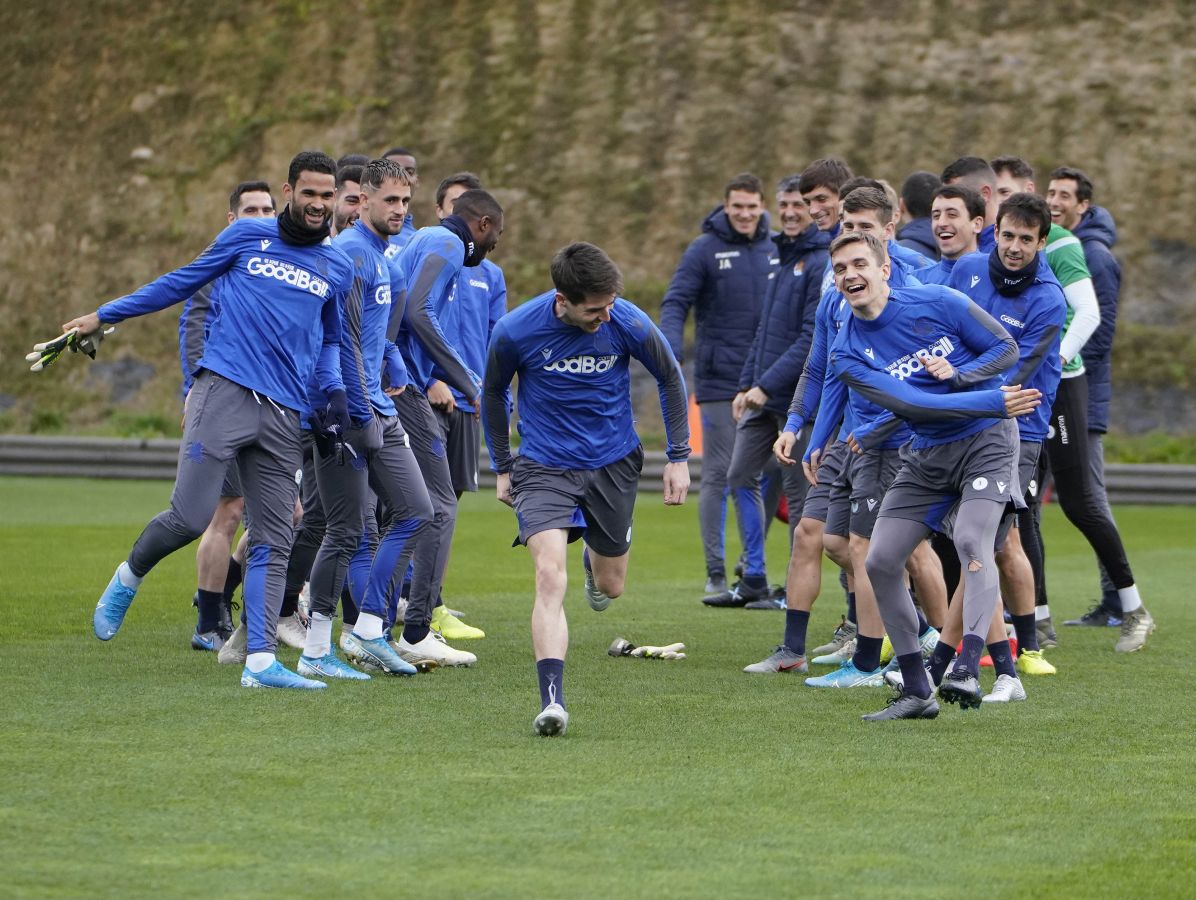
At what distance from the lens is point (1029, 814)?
5.44 metres

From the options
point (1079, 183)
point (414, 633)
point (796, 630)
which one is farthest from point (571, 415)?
point (1079, 183)

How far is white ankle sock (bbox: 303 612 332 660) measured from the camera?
804 centimetres

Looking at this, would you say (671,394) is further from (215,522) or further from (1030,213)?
(215,522)

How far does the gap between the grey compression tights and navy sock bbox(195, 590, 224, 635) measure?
3.24 meters

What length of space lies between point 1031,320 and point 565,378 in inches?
82.8

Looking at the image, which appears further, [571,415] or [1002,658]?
[1002,658]

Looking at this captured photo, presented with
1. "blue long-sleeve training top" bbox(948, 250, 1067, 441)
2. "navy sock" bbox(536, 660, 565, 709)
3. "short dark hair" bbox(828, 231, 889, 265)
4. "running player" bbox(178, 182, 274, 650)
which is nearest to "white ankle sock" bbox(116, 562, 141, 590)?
"running player" bbox(178, 182, 274, 650)

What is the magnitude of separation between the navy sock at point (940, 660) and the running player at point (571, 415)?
1.34 meters

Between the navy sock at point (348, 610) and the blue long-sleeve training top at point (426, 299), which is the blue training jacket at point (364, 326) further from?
the navy sock at point (348, 610)

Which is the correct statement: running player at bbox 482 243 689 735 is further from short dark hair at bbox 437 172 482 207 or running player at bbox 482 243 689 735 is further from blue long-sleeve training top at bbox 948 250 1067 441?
short dark hair at bbox 437 172 482 207

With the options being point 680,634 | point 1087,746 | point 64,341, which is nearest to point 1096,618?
point 680,634

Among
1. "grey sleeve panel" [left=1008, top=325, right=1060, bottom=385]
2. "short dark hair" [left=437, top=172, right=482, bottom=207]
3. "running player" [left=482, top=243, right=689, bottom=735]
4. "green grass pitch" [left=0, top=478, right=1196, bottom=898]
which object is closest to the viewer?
"green grass pitch" [left=0, top=478, right=1196, bottom=898]

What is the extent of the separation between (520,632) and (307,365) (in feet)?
8.58

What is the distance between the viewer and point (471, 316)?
31.7ft
